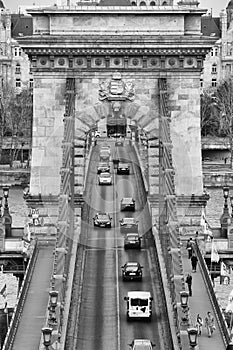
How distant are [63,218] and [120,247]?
11149 mm

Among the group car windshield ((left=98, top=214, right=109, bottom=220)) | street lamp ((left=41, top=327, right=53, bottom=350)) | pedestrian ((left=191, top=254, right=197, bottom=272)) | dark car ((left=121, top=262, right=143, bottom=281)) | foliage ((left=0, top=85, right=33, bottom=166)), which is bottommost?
street lamp ((left=41, top=327, right=53, bottom=350))

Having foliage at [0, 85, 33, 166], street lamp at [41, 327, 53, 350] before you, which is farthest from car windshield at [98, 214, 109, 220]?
foliage at [0, 85, 33, 166]

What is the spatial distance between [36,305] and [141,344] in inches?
354

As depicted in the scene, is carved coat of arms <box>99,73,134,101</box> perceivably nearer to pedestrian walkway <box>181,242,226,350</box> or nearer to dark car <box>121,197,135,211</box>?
pedestrian walkway <box>181,242,226,350</box>

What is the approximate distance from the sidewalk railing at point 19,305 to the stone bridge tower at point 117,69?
208 inches

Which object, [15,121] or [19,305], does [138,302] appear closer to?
[19,305]

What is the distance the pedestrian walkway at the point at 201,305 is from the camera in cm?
5878

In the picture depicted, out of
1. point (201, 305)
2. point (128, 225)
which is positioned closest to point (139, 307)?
point (201, 305)

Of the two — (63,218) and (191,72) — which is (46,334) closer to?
(63,218)

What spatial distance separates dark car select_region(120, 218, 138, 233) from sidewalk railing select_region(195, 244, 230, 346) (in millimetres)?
10483

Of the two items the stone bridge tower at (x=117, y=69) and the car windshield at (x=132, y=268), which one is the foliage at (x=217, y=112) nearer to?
the stone bridge tower at (x=117, y=69)

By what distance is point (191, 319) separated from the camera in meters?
61.2

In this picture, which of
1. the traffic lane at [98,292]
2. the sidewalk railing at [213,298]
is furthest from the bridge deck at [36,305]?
the sidewalk railing at [213,298]

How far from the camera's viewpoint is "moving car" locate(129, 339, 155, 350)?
184ft
